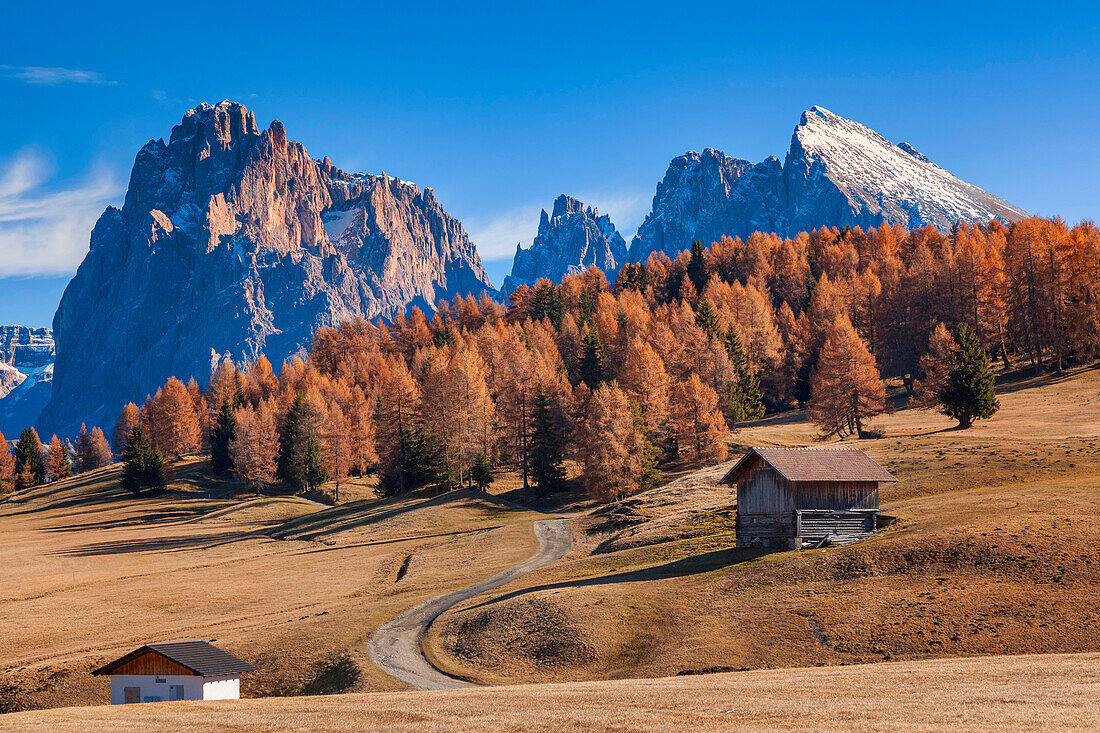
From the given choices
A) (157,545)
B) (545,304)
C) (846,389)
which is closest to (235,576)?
(157,545)

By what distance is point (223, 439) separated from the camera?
122 meters

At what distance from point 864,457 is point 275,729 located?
39849mm

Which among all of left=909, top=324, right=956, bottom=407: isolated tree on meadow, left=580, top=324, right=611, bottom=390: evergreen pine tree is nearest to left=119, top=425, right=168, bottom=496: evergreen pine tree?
left=580, top=324, right=611, bottom=390: evergreen pine tree

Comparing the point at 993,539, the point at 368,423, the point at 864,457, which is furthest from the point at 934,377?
the point at 368,423

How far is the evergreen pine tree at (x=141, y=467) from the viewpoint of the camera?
11550 centimetres

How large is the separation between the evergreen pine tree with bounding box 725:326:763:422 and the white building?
72.0 m

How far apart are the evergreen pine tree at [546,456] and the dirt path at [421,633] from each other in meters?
22.9

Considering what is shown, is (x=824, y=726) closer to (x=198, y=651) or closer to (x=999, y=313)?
(x=198, y=651)

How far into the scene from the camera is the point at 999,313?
103125mm

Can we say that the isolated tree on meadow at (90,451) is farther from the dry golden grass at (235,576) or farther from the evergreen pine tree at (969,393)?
the evergreen pine tree at (969,393)

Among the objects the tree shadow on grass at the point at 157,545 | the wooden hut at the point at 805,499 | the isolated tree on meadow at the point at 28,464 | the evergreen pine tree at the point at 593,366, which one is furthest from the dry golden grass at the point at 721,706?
the isolated tree on meadow at the point at 28,464

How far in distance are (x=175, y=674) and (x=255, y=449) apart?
270ft

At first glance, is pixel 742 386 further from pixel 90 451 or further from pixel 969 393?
pixel 90 451

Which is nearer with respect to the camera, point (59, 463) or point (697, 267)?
point (59, 463)
